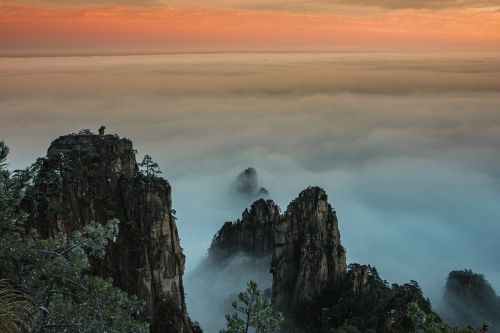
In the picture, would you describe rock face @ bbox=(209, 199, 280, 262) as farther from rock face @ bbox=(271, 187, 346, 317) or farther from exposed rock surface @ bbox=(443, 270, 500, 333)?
exposed rock surface @ bbox=(443, 270, 500, 333)

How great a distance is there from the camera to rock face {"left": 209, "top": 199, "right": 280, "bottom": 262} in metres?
93.7

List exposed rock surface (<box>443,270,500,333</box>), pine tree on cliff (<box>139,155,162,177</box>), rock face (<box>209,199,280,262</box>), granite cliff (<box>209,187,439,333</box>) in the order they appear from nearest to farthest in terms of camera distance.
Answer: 1. pine tree on cliff (<box>139,155,162,177</box>)
2. granite cliff (<box>209,187,439,333</box>)
3. exposed rock surface (<box>443,270,500,333</box>)
4. rock face (<box>209,199,280,262</box>)

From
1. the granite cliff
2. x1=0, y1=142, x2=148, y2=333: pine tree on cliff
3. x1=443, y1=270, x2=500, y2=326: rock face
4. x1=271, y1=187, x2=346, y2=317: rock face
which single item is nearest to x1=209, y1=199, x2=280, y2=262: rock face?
x1=271, y1=187, x2=346, y2=317: rock face

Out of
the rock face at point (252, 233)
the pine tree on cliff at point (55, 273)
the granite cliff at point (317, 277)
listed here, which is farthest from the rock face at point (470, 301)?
the pine tree on cliff at point (55, 273)

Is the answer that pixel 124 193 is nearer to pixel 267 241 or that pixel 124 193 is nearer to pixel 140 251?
pixel 140 251

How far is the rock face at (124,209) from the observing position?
45.3 metres

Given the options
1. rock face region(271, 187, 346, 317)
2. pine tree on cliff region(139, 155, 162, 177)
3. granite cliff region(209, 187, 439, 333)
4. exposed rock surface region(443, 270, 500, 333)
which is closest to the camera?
pine tree on cliff region(139, 155, 162, 177)

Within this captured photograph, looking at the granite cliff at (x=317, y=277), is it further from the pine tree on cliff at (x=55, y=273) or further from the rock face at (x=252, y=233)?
the pine tree on cliff at (x=55, y=273)

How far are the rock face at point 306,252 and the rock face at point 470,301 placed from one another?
3843 centimetres

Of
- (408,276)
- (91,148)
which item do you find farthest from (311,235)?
(408,276)

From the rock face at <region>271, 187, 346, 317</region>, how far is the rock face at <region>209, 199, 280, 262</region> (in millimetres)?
15358

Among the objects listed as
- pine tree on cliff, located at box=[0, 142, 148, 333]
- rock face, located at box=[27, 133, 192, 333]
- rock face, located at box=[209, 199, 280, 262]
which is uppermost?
rock face, located at box=[209, 199, 280, 262]

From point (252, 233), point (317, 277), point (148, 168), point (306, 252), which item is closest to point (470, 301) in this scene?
point (317, 277)

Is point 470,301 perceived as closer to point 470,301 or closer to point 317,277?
point 470,301
